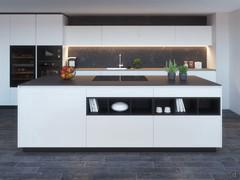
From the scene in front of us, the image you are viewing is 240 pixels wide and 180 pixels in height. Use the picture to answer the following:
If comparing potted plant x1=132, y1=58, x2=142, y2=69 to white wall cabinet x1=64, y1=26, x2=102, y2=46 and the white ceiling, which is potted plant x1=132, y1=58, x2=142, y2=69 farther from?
the white ceiling

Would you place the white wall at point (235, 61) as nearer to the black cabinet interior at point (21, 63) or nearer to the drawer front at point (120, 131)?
the drawer front at point (120, 131)

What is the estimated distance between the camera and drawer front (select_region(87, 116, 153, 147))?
4.87m

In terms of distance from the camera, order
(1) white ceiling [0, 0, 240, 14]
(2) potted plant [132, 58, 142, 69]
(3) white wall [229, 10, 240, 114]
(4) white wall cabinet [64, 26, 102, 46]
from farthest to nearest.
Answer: (2) potted plant [132, 58, 142, 69] < (4) white wall cabinet [64, 26, 102, 46] < (3) white wall [229, 10, 240, 114] < (1) white ceiling [0, 0, 240, 14]

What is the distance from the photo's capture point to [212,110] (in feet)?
16.6

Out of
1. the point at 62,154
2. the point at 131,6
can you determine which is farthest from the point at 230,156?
the point at 131,6

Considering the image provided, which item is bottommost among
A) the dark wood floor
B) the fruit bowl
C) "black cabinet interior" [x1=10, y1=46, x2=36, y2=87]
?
the dark wood floor

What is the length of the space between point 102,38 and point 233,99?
10.3ft

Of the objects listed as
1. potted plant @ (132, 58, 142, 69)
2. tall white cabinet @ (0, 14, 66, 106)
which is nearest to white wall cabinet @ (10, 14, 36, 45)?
tall white cabinet @ (0, 14, 66, 106)

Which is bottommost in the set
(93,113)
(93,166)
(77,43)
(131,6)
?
(93,166)

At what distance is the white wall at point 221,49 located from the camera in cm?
852

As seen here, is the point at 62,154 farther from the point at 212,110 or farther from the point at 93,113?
the point at 212,110

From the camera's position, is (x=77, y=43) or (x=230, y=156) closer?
(x=230, y=156)

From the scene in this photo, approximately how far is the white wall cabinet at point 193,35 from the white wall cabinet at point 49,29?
2.56m

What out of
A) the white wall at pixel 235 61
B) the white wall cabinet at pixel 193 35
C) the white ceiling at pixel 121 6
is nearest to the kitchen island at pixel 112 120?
the white ceiling at pixel 121 6
